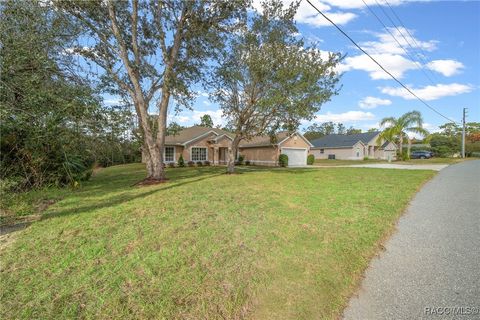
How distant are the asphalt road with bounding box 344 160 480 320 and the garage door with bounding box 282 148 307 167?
21.2 meters

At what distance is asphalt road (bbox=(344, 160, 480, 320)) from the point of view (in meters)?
2.75

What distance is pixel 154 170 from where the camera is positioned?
39.5ft

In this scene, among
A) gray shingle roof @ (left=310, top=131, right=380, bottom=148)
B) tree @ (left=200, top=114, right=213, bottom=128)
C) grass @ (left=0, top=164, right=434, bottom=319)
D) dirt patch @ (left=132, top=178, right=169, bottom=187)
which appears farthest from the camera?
tree @ (left=200, top=114, right=213, bottom=128)

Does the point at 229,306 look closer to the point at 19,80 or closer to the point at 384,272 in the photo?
the point at 384,272

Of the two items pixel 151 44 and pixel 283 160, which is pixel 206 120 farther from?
pixel 151 44

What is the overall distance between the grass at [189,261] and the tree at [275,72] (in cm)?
870

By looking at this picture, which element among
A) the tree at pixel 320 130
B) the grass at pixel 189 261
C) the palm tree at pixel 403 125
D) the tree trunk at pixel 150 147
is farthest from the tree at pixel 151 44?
the tree at pixel 320 130

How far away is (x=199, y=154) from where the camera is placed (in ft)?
87.0

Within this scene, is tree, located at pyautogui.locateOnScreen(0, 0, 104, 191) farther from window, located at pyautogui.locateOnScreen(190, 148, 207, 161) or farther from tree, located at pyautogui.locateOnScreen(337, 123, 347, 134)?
tree, located at pyautogui.locateOnScreen(337, 123, 347, 134)

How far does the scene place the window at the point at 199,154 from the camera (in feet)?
85.7

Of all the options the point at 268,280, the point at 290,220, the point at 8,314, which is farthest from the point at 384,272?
the point at 8,314

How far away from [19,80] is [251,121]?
1159 centimetres

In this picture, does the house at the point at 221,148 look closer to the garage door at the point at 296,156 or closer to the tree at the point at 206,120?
the garage door at the point at 296,156

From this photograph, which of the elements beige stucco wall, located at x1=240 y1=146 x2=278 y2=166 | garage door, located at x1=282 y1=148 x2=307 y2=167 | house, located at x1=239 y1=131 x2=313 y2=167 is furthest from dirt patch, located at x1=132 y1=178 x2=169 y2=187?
garage door, located at x1=282 y1=148 x2=307 y2=167
